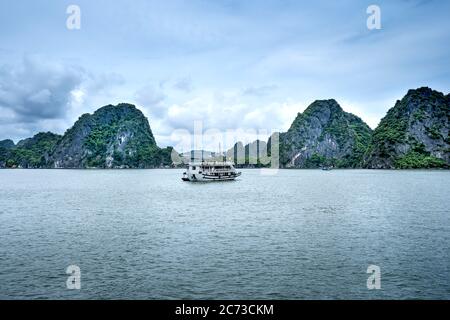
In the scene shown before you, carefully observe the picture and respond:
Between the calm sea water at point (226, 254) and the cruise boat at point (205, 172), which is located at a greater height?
the cruise boat at point (205, 172)

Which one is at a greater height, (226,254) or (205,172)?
(205,172)

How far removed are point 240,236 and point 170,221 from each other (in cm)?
1376

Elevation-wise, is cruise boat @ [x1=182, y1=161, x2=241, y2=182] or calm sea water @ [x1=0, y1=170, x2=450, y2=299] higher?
cruise boat @ [x1=182, y1=161, x2=241, y2=182]

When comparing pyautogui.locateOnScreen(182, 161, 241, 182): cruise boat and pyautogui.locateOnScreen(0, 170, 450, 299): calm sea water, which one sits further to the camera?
pyautogui.locateOnScreen(182, 161, 241, 182): cruise boat

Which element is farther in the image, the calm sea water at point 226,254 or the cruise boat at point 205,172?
the cruise boat at point 205,172

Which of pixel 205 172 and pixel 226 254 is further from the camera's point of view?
pixel 205 172

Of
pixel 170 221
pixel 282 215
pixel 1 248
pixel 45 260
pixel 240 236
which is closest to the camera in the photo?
pixel 45 260

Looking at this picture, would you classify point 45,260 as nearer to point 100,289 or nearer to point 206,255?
point 100,289
